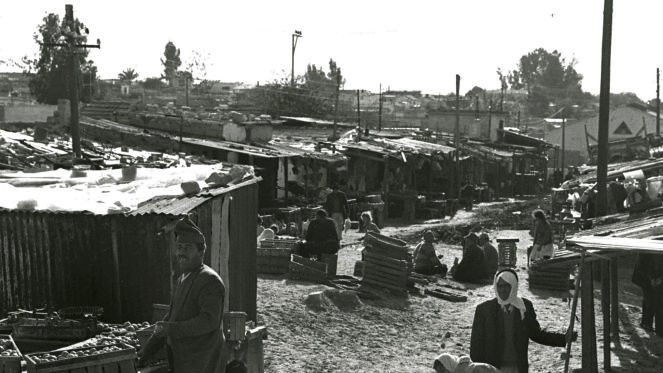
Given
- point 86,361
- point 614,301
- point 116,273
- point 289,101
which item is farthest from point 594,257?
point 289,101

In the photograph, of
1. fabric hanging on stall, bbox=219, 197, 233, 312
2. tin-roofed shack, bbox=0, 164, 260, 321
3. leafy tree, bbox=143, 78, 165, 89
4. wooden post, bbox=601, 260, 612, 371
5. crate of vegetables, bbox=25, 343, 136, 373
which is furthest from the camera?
leafy tree, bbox=143, 78, 165, 89

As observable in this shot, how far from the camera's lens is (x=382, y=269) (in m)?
15.4

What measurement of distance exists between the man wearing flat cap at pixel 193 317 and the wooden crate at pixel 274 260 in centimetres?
963

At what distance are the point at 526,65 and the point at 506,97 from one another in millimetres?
34896

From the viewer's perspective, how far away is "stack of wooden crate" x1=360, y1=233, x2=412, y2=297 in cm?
1538

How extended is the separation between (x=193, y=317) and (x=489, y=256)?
1257 cm

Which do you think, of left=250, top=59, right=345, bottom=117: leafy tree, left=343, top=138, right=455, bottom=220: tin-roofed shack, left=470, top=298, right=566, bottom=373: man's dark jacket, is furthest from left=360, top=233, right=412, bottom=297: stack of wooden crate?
left=250, top=59, right=345, bottom=117: leafy tree

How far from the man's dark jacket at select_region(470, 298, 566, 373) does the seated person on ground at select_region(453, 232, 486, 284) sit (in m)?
9.64

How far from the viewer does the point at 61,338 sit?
795 centimetres

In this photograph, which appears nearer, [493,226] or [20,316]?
[20,316]

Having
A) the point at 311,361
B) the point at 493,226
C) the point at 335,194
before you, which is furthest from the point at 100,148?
the point at 311,361

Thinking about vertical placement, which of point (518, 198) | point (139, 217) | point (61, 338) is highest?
point (139, 217)

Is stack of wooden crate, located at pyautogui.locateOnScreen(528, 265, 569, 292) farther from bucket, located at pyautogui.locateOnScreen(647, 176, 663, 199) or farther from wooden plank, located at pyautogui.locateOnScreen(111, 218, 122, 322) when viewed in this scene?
wooden plank, located at pyautogui.locateOnScreen(111, 218, 122, 322)

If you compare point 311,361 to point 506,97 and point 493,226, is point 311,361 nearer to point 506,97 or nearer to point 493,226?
point 493,226
